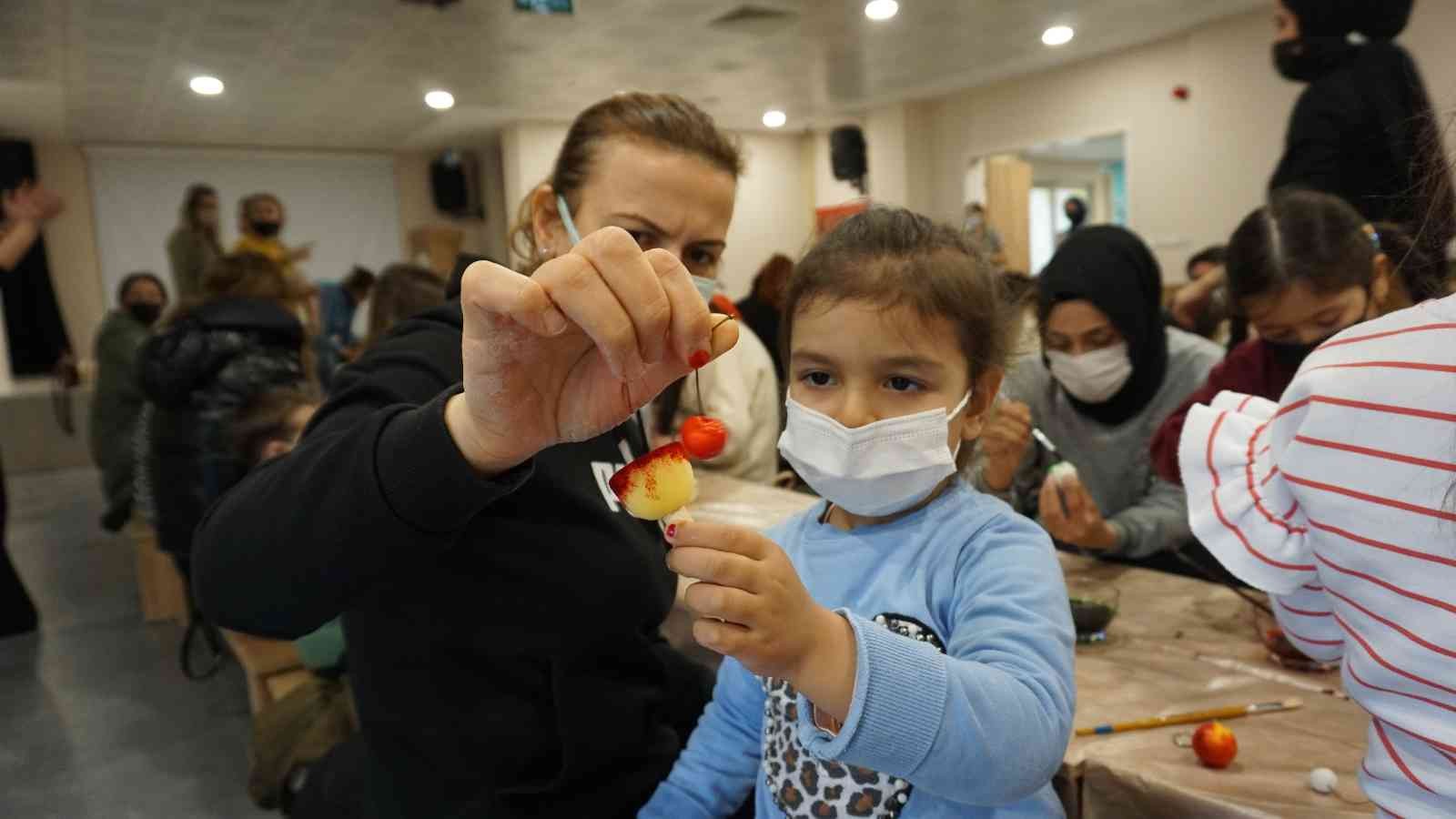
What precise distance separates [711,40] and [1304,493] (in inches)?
250

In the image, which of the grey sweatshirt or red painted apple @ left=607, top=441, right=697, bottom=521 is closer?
red painted apple @ left=607, top=441, right=697, bottom=521

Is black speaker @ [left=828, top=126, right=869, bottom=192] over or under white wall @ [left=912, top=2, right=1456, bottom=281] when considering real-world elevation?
under

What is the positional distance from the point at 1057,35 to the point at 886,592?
800 centimetres

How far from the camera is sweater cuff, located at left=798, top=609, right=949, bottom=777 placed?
0.72 metres

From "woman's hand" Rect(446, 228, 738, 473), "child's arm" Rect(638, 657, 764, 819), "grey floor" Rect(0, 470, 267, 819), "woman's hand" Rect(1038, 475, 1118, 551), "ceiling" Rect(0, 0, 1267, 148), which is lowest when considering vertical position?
"grey floor" Rect(0, 470, 267, 819)

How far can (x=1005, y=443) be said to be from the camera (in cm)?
189

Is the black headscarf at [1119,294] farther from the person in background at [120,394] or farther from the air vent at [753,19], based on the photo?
the person in background at [120,394]

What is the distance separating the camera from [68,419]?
925 centimetres

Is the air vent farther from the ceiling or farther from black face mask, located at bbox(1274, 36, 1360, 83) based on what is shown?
black face mask, located at bbox(1274, 36, 1360, 83)

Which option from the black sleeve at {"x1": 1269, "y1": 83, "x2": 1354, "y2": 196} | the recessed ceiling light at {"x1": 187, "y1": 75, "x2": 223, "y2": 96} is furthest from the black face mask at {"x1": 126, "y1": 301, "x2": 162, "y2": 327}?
the black sleeve at {"x1": 1269, "y1": 83, "x2": 1354, "y2": 196}

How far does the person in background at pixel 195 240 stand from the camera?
6.09 m

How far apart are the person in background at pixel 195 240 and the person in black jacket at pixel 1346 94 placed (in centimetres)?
627

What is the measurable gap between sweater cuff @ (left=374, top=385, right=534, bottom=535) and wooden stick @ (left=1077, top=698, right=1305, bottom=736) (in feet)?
2.74

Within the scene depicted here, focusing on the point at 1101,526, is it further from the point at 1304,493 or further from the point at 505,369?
the point at 505,369
